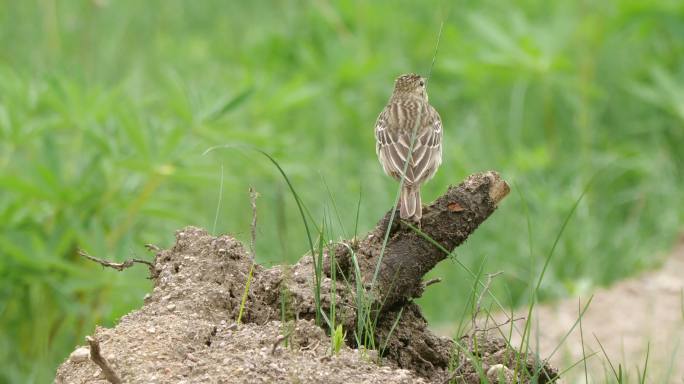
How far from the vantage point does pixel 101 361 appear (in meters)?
3.20

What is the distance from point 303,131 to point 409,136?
4636 mm

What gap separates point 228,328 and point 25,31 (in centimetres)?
866

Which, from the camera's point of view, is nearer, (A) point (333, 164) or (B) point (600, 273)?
(B) point (600, 273)

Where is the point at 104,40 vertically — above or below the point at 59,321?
above

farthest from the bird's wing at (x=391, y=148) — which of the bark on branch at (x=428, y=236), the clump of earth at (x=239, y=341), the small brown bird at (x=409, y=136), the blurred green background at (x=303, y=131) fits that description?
the clump of earth at (x=239, y=341)

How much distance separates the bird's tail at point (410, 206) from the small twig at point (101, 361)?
51.8 inches

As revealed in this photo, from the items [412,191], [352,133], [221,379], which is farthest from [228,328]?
[352,133]

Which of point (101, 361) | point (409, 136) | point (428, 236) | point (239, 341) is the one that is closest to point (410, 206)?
point (428, 236)

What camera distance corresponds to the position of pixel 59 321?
7.49 metres

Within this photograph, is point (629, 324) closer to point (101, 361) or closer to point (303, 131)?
point (303, 131)

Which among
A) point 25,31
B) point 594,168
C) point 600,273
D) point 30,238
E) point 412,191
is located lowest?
point 412,191

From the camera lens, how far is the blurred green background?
6.83 metres

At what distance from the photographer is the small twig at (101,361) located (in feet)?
10.4

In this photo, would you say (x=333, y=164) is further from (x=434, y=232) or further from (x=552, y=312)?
(x=434, y=232)
